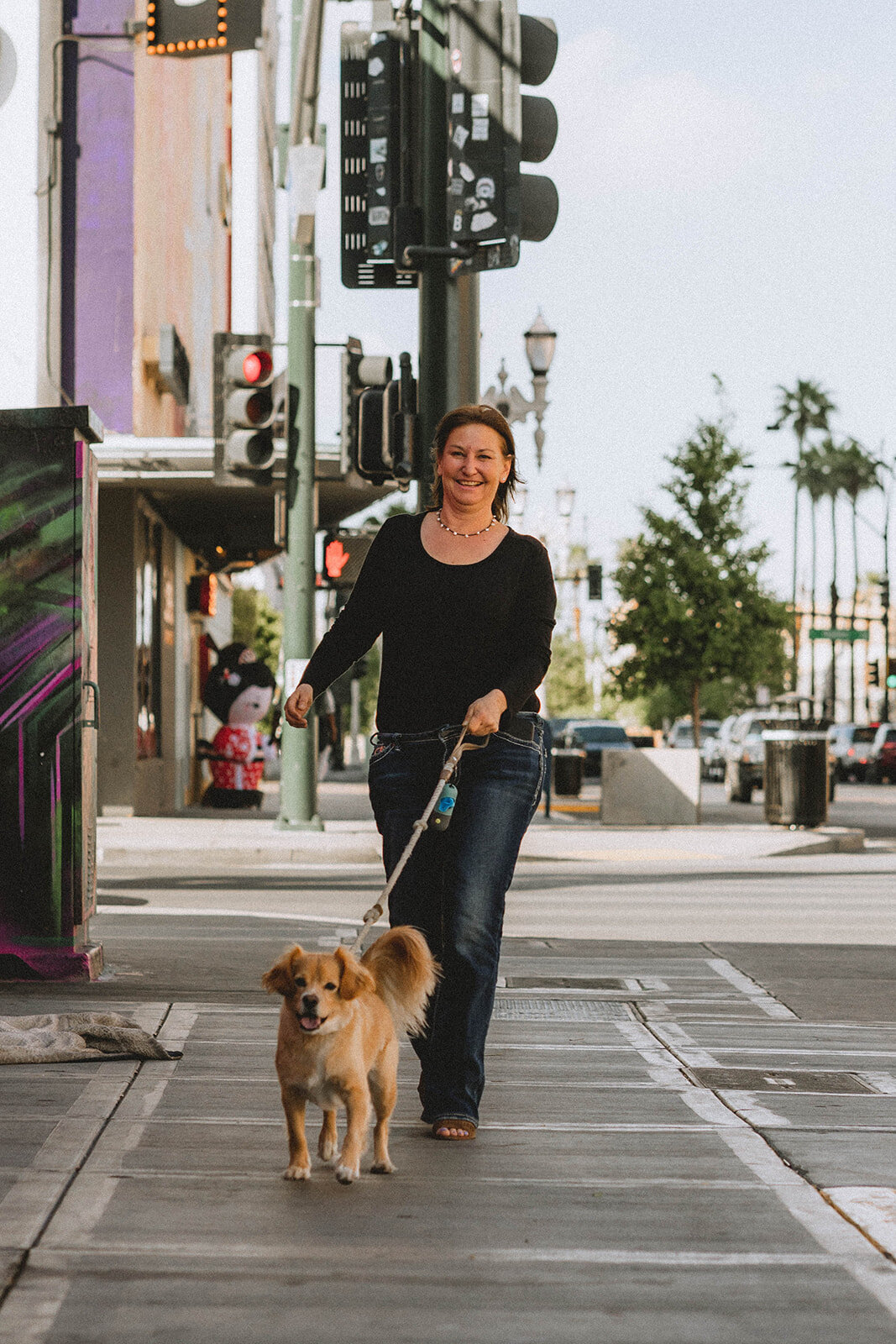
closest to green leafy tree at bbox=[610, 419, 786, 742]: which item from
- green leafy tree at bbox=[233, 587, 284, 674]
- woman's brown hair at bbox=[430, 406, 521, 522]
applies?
green leafy tree at bbox=[233, 587, 284, 674]

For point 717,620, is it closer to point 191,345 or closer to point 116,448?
point 191,345

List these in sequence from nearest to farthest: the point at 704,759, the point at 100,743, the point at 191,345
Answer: the point at 100,743 < the point at 191,345 < the point at 704,759

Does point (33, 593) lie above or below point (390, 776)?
above

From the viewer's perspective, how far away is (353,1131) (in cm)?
424

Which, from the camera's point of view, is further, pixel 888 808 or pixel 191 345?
pixel 888 808

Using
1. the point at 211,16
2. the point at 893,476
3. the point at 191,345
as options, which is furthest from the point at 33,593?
the point at 893,476

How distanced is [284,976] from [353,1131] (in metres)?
0.43

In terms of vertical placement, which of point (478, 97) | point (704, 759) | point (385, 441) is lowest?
point (704, 759)

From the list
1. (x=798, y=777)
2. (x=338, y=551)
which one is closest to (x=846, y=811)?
(x=798, y=777)

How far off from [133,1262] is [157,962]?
504 centimetres

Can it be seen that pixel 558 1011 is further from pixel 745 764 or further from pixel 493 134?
pixel 745 764

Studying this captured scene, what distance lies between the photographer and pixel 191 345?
92.8 ft

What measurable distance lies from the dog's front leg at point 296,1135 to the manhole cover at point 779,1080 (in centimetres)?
186

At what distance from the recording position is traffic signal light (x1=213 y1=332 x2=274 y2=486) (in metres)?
15.0
